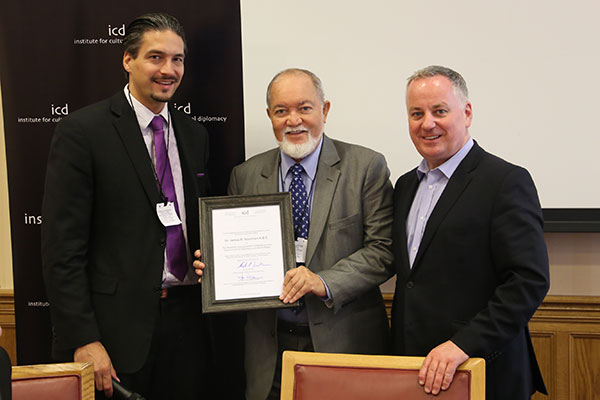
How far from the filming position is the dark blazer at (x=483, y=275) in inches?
74.5

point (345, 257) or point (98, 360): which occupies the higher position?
point (345, 257)

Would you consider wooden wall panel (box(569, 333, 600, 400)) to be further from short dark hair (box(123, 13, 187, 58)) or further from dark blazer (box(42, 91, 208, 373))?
short dark hair (box(123, 13, 187, 58))

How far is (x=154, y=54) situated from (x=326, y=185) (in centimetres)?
89

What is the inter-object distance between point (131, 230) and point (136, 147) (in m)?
0.33

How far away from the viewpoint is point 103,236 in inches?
89.4

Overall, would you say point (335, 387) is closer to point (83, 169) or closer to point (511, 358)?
point (511, 358)

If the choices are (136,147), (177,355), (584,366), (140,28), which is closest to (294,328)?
(177,355)

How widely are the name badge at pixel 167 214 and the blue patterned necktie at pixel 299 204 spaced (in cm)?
49

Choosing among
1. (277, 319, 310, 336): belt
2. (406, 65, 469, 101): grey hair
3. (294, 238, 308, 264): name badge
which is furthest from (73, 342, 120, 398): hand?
(406, 65, 469, 101): grey hair

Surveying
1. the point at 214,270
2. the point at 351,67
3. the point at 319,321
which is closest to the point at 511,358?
the point at 319,321

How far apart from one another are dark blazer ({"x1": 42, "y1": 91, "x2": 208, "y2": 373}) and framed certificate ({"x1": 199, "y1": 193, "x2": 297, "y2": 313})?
0.22 metres

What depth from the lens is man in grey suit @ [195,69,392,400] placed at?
7.77ft
